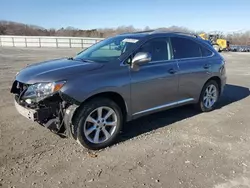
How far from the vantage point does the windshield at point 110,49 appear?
15.6ft

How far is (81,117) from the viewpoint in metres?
4.06

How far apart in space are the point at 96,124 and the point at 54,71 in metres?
1.01

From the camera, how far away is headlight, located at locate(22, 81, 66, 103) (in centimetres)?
390

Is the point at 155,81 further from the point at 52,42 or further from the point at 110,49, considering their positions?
the point at 52,42

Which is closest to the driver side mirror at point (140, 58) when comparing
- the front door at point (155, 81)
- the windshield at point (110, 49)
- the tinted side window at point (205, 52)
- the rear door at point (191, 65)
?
the front door at point (155, 81)

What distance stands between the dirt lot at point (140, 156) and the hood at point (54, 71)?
1.06m

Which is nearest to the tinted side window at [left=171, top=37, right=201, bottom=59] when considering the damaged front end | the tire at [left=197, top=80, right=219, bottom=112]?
Answer: the tire at [left=197, top=80, right=219, bottom=112]

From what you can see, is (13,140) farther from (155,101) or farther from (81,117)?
(155,101)

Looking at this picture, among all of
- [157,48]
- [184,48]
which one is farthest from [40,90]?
[184,48]

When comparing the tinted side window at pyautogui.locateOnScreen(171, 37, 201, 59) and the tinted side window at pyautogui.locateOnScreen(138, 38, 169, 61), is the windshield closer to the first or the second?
the tinted side window at pyautogui.locateOnScreen(138, 38, 169, 61)

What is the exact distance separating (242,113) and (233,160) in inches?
106

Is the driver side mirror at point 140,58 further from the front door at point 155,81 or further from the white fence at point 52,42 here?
the white fence at point 52,42

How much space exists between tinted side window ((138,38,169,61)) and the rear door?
8.8 inches

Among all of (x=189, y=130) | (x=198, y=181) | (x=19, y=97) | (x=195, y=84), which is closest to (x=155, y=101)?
(x=189, y=130)
